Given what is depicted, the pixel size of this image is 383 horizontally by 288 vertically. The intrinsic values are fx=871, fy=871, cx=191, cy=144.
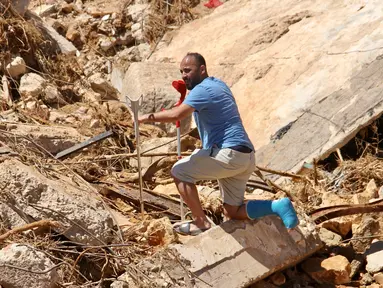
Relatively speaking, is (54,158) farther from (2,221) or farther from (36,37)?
(36,37)

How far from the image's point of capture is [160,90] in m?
9.48

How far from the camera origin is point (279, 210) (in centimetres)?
603

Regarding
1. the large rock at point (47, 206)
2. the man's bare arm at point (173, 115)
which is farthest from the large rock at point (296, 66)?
the large rock at point (47, 206)

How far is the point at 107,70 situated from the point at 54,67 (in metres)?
0.86

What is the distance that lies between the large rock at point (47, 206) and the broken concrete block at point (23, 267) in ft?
1.13

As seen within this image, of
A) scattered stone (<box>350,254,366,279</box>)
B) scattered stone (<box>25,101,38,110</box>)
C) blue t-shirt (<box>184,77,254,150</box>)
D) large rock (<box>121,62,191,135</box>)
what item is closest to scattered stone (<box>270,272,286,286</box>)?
scattered stone (<box>350,254,366,279</box>)

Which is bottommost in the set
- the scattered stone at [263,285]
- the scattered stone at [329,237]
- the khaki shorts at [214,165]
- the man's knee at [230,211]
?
the scattered stone at [329,237]

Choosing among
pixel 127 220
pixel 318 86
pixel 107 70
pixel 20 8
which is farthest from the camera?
pixel 107 70

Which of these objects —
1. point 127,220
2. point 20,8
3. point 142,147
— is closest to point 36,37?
point 20,8

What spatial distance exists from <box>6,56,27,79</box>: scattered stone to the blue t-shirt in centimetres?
450

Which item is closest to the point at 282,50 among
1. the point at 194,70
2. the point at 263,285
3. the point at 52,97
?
the point at 52,97

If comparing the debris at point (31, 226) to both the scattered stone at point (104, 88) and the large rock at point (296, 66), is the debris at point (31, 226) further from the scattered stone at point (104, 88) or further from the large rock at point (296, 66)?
the scattered stone at point (104, 88)

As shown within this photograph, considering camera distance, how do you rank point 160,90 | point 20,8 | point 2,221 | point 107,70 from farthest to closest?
point 107,70 → point 20,8 → point 160,90 → point 2,221

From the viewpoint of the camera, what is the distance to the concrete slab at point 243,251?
5797mm
